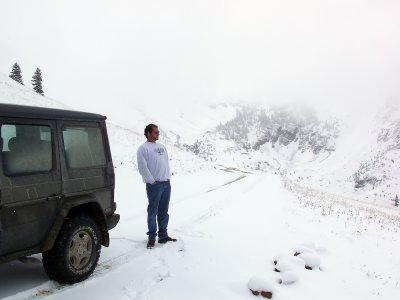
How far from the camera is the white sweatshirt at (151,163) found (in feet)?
23.7

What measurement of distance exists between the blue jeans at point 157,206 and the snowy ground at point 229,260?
353 mm

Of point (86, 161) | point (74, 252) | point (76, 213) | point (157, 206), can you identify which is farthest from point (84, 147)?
point (157, 206)

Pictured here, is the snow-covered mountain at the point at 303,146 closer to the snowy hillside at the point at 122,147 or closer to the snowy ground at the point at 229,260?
the snowy hillside at the point at 122,147

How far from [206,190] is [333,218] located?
6.19 m

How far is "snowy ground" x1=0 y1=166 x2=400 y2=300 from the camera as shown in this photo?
5.41 metres

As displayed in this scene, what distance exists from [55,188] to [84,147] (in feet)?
2.93

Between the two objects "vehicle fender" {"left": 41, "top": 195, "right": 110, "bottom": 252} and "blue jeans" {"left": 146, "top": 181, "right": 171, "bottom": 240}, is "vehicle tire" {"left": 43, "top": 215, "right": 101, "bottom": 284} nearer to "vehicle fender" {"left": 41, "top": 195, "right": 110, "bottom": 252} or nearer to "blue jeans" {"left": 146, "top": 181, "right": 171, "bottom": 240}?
"vehicle fender" {"left": 41, "top": 195, "right": 110, "bottom": 252}

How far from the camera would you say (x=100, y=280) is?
5.55m

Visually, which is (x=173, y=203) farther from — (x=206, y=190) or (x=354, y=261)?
(x=354, y=261)

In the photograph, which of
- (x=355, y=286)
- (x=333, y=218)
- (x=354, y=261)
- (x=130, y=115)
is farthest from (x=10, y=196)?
(x=130, y=115)

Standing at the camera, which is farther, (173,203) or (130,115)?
(130,115)

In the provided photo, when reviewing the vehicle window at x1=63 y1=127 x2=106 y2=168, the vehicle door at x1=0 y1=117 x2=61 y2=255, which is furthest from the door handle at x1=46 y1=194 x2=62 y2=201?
the vehicle window at x1=63 y1=127 x2=106 y2=168

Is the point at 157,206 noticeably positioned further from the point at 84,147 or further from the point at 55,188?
the point at 55,188

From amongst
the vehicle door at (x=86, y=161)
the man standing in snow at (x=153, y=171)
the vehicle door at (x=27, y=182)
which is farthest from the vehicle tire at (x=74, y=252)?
the man standing in snow at (x=153, y=171)
